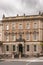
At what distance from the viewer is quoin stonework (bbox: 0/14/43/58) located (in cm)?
8725

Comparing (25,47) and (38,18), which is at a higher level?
(38,18)

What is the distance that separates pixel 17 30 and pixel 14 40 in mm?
3031

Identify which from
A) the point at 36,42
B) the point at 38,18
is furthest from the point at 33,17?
the point at 36,42

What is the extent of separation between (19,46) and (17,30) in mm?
4730

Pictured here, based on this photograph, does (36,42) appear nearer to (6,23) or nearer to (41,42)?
(41,42)

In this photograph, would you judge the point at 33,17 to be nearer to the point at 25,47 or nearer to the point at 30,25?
the point at 30,25

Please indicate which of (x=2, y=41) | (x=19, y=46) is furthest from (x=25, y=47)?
(x=2, y=41)

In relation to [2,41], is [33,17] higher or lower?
higher

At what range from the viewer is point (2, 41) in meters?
91.1

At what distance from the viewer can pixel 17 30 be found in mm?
89750

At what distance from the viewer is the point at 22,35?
88938 millimetres

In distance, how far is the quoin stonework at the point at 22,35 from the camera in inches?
3435

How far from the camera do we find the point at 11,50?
89.4 meters

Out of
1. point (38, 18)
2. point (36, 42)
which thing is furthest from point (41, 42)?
point (38, 18)
